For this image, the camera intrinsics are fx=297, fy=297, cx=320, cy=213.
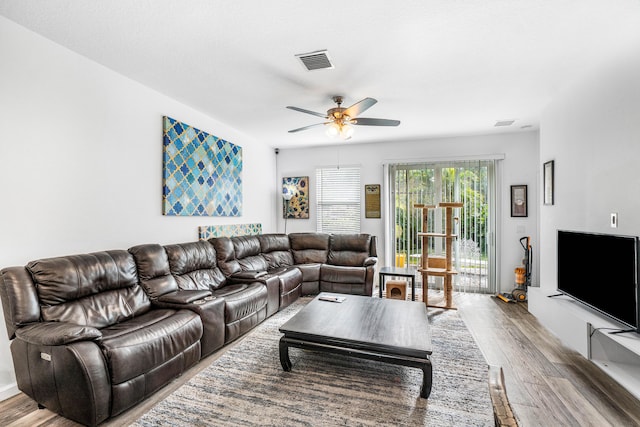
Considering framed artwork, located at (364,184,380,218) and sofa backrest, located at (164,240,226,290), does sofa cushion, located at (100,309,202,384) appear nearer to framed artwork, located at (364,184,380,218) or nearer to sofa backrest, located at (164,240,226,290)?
sofa backrest, located at (164,240,226,290)

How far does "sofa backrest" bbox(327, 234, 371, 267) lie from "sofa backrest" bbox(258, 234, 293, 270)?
29.3 inches

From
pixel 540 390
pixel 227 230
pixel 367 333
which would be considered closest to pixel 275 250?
pixel 227 230

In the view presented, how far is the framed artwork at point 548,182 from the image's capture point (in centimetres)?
339

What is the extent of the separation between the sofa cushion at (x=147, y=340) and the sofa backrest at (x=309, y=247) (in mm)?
2828

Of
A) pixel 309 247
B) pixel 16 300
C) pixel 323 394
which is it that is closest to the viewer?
pixel 16 300

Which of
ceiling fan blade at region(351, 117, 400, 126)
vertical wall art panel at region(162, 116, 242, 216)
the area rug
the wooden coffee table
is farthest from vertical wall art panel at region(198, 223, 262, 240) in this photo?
ceiling fan blade at region(351, 117, 400, 126)

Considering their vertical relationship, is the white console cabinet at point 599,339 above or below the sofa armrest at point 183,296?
below

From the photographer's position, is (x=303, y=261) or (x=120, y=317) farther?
(x=303, y=261)

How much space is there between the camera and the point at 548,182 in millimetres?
3463

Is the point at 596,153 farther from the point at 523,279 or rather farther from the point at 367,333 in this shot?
the point at 523,279

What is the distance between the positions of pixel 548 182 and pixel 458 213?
1744mm

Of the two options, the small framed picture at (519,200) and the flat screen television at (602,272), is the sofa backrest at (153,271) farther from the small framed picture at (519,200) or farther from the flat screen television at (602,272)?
the small framed picture at (519,200)

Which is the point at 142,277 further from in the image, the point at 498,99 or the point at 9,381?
the point at 498,99

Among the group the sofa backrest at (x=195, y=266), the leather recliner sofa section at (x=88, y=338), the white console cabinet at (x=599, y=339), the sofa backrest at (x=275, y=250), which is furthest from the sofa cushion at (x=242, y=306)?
the white console cabinet at (x=599, y=339)
